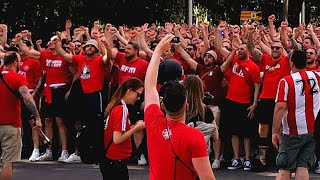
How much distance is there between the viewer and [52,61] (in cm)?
1446

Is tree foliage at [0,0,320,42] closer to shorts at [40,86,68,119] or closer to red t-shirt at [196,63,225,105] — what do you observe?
shorts at [40,86,68,119]

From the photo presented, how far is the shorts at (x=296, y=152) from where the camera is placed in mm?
9812

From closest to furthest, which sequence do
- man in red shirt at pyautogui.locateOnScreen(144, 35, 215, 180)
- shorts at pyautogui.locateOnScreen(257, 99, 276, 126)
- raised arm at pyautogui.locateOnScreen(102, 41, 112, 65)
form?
man in red shirt at pyautogui.locateOnScreen(144, 35, 215, 180) < shorts at pyautogui.locateOnScreen(257, 99, 276, 126) < raised arm at pyautogui.locateOnScreen(102, 41, 112, 65)

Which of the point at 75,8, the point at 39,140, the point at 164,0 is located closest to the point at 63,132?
the point at 39,140

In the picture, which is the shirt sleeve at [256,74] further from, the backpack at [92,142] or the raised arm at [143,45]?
the backpack at [92,142]

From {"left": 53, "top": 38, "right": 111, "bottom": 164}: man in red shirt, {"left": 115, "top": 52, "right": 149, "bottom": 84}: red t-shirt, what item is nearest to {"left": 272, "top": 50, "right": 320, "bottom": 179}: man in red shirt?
{"left": 115, "top": 52, "right": 149, "bottom": 84}: red t-shirt

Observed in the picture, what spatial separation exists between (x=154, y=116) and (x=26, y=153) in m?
9.80

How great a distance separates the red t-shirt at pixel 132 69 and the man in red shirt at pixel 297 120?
4.20 meters

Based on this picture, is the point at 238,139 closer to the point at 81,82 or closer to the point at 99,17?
the point at 81,82

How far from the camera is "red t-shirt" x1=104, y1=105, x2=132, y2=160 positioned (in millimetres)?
8383

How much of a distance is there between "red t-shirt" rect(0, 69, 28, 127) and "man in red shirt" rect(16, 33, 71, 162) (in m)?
3.65

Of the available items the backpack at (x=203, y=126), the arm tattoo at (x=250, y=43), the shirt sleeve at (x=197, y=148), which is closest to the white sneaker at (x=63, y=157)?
the arm tattoo at (x=250, y=43)

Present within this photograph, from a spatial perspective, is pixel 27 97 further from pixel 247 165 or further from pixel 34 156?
pixel 247 165

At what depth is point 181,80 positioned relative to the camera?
11070 mm
